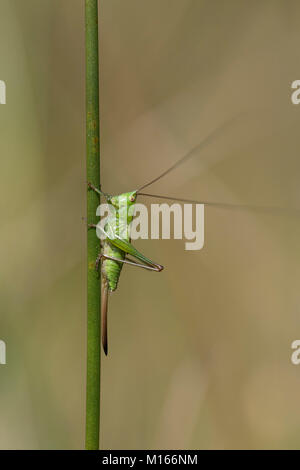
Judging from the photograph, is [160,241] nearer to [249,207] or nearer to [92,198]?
[249,207]

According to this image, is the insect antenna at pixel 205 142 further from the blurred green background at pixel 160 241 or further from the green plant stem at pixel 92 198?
the green plant stem at pixel 92 198

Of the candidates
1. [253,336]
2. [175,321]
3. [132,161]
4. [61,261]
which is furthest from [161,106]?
[253,336]

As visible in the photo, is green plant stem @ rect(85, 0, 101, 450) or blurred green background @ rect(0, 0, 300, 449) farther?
blurred green background @ rect(0, 0, 300, 449)

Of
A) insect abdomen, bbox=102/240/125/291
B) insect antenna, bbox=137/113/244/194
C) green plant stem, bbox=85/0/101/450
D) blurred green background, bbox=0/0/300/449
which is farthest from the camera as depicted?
insect antenna, bbox=137/113/244/194

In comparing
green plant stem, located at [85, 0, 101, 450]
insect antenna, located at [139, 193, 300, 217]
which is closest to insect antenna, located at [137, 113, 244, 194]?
insect antenna, located at [139, 193, 300, 217]

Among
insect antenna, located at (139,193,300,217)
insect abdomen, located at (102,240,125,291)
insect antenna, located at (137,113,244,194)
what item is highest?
insect antenna, located at (137,113,244,194)

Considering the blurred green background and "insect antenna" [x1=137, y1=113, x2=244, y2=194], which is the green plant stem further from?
"insect antenna" [x1=137, y1=113, x2=244, y2=194]

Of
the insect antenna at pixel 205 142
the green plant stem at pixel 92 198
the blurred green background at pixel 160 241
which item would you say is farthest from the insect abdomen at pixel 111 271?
the insect antenna at pixel 205 142

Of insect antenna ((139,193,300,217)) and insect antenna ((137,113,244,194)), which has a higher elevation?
insect antenna ((137,113,244,194))
